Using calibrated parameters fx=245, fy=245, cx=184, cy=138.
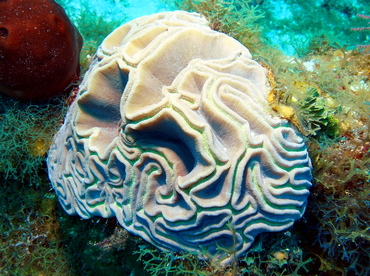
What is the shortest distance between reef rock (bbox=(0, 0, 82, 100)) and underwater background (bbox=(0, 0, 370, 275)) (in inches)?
16.3

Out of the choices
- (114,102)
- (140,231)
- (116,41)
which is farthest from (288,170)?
(116,41)

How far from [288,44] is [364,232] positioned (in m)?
4.76

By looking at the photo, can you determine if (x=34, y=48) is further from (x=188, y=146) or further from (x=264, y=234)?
(x=264, y=234)

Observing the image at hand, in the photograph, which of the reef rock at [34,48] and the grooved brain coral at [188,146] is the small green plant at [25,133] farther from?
the grooved brain coral at [188,146]

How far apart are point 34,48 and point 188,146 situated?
8.11ft

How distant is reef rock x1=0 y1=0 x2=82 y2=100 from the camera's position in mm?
3125

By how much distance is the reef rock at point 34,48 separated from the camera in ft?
10.3

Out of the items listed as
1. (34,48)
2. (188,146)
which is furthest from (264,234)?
(34,48)

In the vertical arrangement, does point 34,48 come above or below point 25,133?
above

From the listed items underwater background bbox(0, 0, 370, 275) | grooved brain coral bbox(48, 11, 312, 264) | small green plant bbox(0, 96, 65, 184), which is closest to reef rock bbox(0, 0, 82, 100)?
small green plant bbox(0, 96, 65, 184)

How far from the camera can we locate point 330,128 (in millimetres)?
3150

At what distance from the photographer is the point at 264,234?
2.82m

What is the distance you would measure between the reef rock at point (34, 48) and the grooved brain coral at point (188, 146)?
0.73 meters

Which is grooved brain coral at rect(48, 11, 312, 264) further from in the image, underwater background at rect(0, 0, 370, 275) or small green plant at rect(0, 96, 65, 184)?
small green plant at rect(0, 96, 65, 184)
